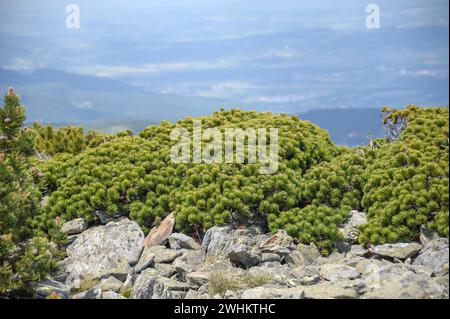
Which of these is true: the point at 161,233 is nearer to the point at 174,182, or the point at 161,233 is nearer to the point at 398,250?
the point at 174,182

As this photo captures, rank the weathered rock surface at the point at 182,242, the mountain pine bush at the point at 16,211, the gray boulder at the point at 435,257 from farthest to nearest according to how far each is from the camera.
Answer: the weathered rock surface at the point at 182,242
the mountain pine bush at the point at 16,211
the gray boulder at the point at 435,257

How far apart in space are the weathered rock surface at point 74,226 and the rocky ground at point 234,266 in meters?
0.02

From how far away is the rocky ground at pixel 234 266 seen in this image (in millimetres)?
9500

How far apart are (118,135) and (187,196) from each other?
176 inches

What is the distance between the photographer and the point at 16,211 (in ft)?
34.5

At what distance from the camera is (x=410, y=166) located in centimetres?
1141

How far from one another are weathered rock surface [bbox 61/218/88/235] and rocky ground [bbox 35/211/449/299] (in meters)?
0.02

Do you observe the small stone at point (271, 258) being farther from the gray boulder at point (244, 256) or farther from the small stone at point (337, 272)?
the small stone at point (337, 272)

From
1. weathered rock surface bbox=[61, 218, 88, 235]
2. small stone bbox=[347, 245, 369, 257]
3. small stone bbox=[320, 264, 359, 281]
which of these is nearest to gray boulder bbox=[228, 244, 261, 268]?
small stone bbox=[320, 264, 359, 281]

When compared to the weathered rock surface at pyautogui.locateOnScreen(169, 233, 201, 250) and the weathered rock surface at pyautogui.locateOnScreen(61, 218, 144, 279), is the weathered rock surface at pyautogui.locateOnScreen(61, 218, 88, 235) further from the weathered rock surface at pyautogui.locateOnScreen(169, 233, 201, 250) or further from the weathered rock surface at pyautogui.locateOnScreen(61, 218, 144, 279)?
the weathered rock surface at pyautogui.locateOnScreen(169, 233, 201, 250)

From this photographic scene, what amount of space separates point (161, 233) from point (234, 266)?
1.97 m

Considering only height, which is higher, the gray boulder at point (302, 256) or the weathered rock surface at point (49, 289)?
the gray boulder at point (302, 256)

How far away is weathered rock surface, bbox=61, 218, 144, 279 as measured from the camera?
1150 cm

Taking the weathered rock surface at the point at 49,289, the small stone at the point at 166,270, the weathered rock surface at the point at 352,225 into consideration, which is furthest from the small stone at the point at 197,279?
the weathered rock surface at the point at 352,225
